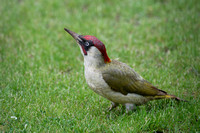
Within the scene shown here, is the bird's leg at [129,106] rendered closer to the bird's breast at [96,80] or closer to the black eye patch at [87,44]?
the bird's breast at [96,80]

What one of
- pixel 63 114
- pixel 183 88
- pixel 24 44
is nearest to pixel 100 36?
pixel 24 44

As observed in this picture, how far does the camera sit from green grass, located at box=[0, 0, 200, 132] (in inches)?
167

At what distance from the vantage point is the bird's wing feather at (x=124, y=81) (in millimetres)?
4387

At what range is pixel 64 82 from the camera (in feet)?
18.0

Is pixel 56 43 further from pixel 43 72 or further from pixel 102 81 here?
pixel 102 81

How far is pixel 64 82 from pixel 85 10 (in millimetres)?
3572

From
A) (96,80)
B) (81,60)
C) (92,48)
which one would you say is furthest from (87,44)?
(81,60)

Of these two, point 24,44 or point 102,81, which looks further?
point 24,44

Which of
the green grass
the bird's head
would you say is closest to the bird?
the bird's head

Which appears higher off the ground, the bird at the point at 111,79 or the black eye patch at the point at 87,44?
the black eye patch at the point at 87,44

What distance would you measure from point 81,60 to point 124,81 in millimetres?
2177

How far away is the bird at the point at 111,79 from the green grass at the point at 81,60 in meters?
0.23

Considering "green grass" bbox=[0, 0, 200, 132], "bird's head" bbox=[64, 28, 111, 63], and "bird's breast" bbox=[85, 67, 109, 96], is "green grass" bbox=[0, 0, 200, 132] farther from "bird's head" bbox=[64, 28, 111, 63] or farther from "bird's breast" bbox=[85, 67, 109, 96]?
"bird's head" bbox=[64, 28, 111, 63]

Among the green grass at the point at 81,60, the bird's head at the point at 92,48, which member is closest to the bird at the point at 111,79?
the bird's head at the point at 92,48
